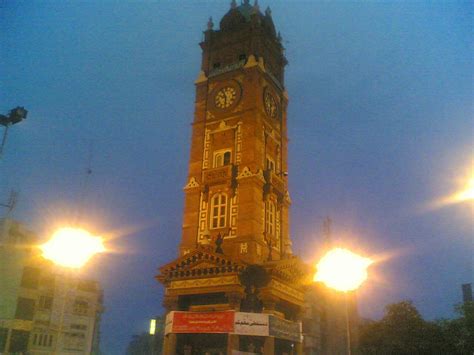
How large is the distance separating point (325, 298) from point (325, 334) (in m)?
5.51

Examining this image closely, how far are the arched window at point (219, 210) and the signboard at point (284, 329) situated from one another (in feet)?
30.5

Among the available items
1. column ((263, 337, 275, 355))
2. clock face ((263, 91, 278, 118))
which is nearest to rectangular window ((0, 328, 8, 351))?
column ((263, 337, 275, 355))

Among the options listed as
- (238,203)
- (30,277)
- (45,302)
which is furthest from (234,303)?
(45,302)

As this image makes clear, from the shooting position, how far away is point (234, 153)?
40531 millimetres

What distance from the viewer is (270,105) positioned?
44.5 metres

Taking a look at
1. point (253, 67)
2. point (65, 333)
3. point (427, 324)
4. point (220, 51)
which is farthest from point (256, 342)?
point (65, 333)

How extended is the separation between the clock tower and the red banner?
164 millimetres

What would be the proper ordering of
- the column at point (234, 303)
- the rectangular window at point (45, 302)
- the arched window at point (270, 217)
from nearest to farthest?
the column at point (234, 303) → the arched window at point (270, 217) → the rectangular window at point (45, 302)

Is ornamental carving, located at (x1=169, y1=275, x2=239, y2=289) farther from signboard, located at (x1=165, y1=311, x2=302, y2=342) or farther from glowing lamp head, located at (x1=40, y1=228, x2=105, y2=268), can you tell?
glowing lamp head, located at (x1=40, y1=228, x2=105, y2=268)

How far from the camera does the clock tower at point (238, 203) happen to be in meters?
34.2

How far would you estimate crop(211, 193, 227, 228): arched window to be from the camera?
126ft

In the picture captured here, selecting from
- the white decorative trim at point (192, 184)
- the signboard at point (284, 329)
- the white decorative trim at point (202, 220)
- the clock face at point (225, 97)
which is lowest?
the signboard at point (284, 329)

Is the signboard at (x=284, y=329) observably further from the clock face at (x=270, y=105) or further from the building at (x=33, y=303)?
the building at (x=33, y=303)

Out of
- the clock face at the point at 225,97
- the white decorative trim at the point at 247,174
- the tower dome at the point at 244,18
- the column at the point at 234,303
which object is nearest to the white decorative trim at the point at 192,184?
the white decorative trim at the point at 247,174
